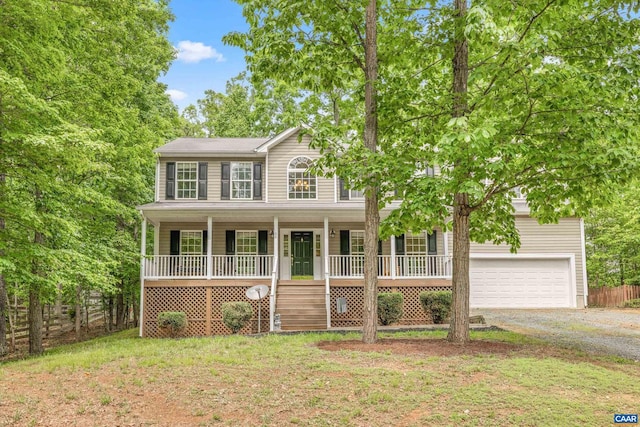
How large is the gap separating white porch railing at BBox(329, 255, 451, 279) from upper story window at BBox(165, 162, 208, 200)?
5.34 metres

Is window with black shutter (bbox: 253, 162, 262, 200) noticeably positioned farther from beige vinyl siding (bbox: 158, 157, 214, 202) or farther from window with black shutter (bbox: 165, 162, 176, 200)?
window with black shutter (bbox: 165, 162, 176, 200)

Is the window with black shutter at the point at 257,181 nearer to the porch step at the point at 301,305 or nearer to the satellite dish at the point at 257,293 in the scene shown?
the porch step at the point at 301,305

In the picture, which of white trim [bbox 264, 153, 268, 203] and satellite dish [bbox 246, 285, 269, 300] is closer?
satellite dish [bbox 246, 285, 269, 300]

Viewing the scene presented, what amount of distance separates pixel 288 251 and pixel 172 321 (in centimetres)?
488

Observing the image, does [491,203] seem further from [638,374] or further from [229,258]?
[229,258]

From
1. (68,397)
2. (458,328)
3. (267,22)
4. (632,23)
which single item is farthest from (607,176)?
(68,397)

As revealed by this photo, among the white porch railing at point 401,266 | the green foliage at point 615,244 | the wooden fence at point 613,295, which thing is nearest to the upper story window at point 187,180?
the white porch railing at point 401,266

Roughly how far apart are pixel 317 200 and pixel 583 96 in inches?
400

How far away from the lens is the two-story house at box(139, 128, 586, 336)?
46.8 feet

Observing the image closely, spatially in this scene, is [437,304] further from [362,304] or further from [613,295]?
[613,295]

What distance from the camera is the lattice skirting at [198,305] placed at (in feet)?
46.0

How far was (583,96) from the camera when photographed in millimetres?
7184

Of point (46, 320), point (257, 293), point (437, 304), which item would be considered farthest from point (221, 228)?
point (46, 320)

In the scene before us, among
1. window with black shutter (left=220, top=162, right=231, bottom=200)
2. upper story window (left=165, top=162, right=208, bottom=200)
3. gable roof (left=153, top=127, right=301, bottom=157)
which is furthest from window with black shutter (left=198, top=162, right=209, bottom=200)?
window with black shutter (left=220, top=162, right=231, bottom=200)
